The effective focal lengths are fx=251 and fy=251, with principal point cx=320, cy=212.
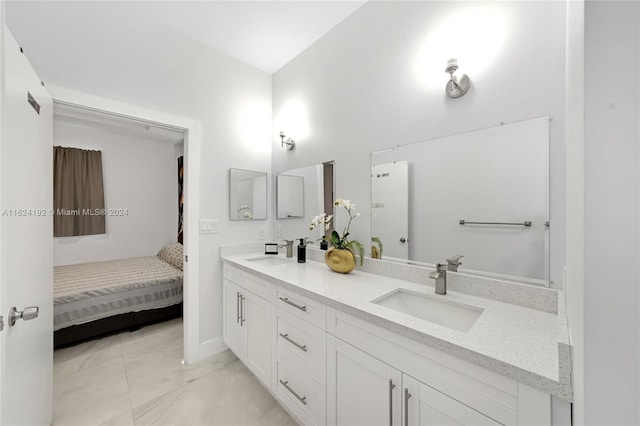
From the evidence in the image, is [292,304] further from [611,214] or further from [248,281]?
[611,214]

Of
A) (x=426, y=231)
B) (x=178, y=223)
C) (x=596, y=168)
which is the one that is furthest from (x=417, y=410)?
(x=178, y=223)

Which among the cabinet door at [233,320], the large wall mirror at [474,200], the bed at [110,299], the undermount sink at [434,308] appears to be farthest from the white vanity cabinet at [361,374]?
the bed at [110,299]

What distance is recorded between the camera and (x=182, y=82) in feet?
6.82

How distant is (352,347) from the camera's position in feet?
3.68

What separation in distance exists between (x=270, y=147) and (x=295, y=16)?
1128mm

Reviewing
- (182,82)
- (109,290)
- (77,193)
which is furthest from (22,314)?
(77,193)

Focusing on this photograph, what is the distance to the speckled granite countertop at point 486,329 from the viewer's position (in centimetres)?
67

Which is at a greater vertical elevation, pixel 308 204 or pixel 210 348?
pixel 308 204

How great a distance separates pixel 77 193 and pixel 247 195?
10.7 feet

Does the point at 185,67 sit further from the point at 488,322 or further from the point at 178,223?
the point at 178,223

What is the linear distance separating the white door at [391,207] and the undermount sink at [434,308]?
0.96ft

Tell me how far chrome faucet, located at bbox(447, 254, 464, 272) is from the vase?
0.58 meters

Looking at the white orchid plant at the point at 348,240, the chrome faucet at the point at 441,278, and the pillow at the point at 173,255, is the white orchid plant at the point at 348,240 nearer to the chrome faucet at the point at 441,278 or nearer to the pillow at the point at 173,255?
the chrome faucet at the point at 441,278

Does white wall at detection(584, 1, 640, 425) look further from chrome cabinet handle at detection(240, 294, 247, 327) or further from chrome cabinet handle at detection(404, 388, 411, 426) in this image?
chrome cabinet handle at detection(240, 294, 247, 327)
